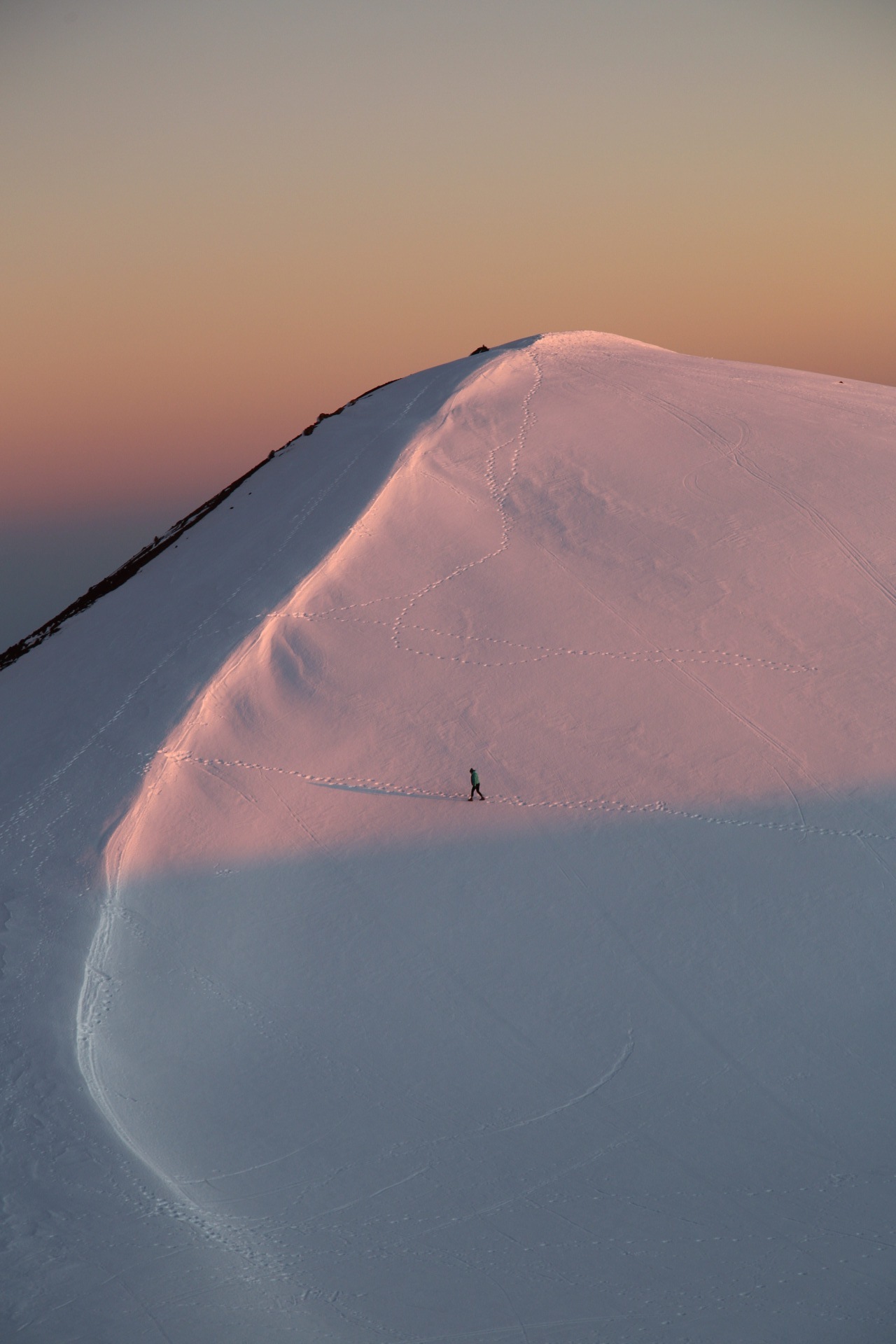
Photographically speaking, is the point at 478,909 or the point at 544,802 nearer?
the point at 478,909

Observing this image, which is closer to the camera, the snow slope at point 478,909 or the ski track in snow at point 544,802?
the snow slope at point 478,909

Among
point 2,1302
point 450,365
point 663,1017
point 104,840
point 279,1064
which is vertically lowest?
point 663,1017

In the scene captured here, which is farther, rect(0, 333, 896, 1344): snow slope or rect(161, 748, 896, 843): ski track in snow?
rect(161, 748, 896, 843): ski track in snow

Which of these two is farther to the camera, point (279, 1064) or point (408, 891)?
point (408, 891)

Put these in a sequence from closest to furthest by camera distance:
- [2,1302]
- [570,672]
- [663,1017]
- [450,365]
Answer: [2,1302] < [663,1017] < [570,672] < [450,365]

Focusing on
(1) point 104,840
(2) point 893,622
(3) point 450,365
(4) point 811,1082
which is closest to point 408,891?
(1) point 104,840

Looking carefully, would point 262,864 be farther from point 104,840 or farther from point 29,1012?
point 29,1012

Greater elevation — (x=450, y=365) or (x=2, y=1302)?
(x=450, y=365)

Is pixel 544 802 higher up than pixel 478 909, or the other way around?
pixel 544 802
